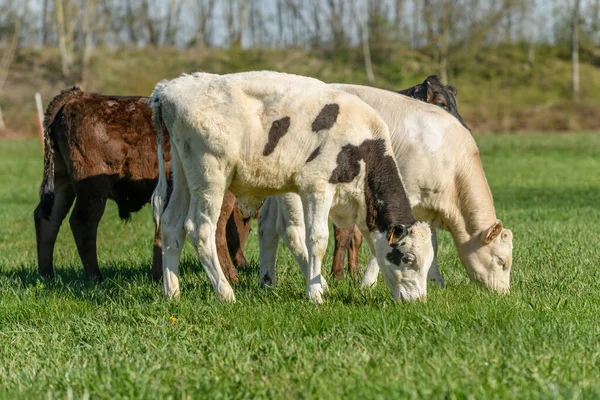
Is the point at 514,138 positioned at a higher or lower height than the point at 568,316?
lower

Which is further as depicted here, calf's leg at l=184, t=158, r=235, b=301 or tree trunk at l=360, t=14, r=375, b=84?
tree trunk at l=360, t=14, r=375, b=84

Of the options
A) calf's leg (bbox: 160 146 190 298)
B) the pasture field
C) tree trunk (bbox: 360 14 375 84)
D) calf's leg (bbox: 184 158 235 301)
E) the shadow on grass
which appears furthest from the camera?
tree trunk (bbox: 360 14 375 84)

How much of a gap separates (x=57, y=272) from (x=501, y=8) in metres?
60.7

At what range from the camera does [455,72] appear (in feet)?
188

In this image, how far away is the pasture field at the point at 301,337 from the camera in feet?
14.4

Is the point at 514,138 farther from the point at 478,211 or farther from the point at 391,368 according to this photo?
the point at 391,368

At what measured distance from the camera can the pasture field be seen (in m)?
4.39

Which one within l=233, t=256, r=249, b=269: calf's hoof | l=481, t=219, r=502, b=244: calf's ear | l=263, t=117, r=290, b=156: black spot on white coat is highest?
l=263, t=117, r=290, b=156: black spot on white coat

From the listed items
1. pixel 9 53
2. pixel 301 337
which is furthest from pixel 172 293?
pixel 9 53

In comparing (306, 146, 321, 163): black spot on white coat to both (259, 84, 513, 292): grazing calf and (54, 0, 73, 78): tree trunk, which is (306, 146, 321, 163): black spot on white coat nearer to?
(259, 84, 513, 292): grazing calf

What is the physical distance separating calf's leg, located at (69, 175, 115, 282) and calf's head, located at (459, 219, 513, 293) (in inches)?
160

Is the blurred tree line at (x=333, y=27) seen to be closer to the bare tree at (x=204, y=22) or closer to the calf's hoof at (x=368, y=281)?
the bare tree at (x=204, y=22)

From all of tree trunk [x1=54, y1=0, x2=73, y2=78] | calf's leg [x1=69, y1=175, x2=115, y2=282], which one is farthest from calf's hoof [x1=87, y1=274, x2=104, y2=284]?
tree trunk [x1=54, y1=0, x2=73, y2=78]

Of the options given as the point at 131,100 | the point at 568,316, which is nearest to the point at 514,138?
the point at 131,100
